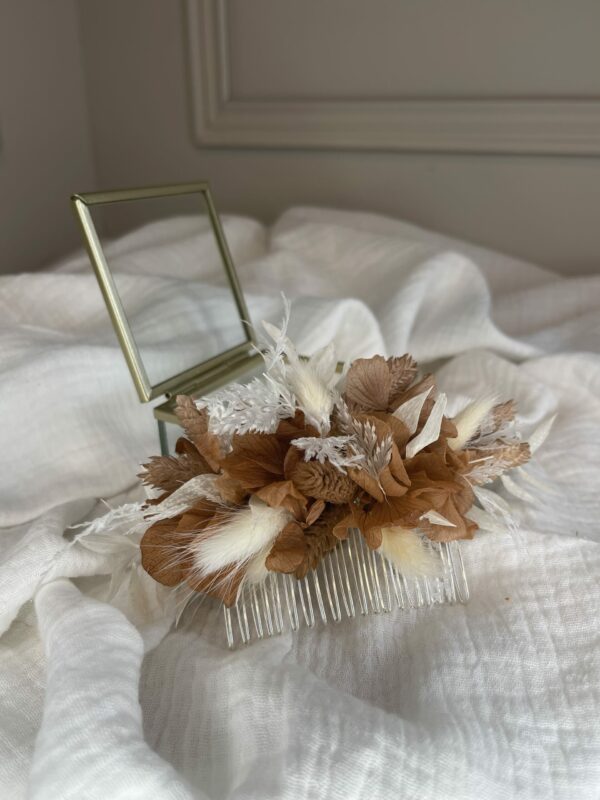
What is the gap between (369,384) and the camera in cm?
40

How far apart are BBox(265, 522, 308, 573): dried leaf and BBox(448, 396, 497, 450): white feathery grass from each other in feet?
0.33

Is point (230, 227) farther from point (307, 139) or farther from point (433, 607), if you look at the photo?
point (433, 607)

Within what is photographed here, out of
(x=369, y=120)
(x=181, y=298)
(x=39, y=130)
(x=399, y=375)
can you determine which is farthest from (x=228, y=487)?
(x=39, y=130)

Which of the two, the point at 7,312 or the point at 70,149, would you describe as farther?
the point at 70,149

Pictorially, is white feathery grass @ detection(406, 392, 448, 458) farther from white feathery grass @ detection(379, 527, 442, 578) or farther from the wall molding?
the wall molding

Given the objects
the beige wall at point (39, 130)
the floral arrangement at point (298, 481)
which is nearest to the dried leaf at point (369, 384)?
the floral arrangement at point (298, 481)

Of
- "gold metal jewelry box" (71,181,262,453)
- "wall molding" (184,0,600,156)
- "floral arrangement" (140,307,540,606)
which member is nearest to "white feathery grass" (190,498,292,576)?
"floral arrangement" (140,307,540,606)

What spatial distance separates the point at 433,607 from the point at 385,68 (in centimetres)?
65

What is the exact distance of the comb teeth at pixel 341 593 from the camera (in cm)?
38

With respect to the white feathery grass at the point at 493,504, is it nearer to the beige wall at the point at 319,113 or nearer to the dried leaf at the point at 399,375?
the dried leaf at the point at 399,375

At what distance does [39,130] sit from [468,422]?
0.76 metres

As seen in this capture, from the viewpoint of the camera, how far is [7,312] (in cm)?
60

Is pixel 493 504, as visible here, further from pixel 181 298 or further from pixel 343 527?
pixel 181 298

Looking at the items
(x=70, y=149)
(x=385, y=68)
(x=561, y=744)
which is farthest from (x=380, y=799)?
(x=70, y=149)
